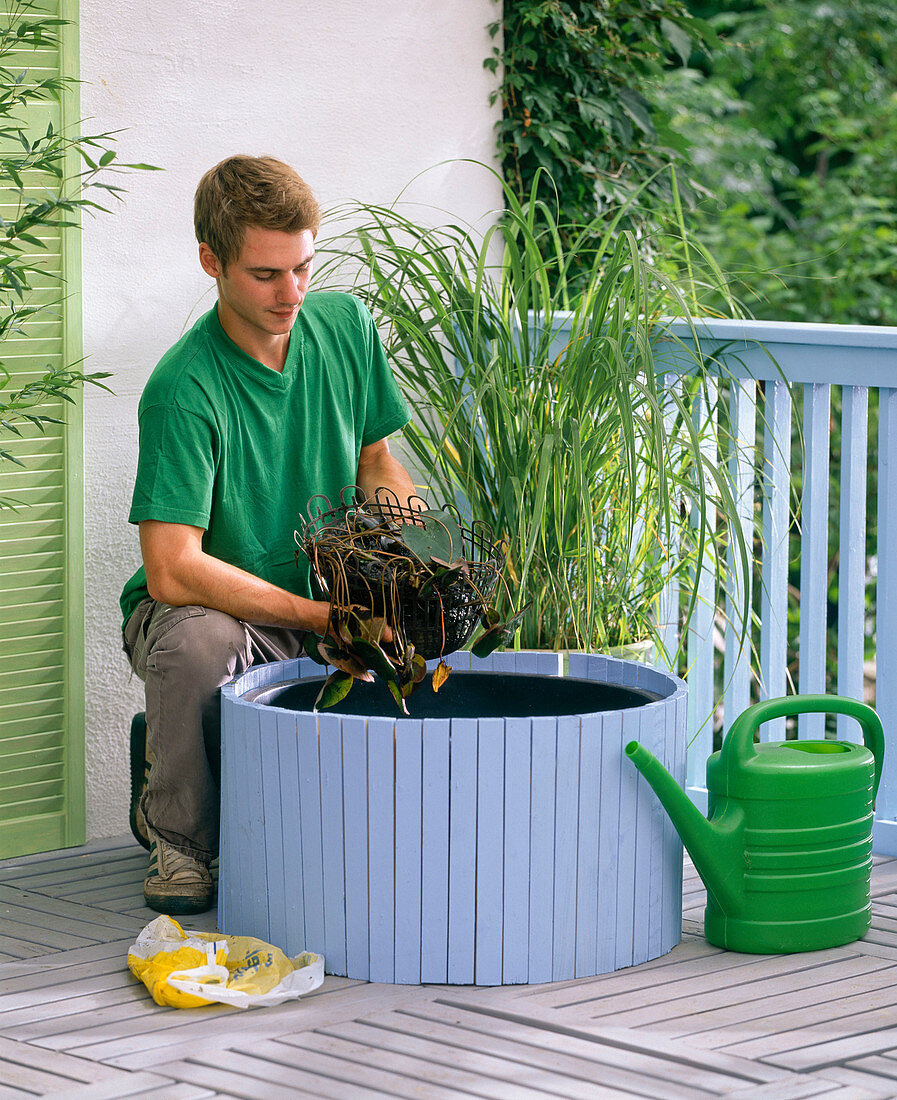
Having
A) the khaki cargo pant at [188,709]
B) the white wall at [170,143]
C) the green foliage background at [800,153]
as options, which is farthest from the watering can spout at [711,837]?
the green foliage background at [800,153]

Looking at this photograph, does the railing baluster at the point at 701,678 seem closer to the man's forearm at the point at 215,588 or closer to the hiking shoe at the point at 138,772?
the man's forearm at the point at 215,588

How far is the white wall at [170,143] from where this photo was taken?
299 cm

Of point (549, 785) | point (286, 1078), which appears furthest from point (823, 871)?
point (286, 1078)

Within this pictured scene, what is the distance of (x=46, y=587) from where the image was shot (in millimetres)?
2975

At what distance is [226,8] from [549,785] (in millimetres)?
1820

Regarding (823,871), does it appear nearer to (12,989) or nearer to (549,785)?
(549,785)

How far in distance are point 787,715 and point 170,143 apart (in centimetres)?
166

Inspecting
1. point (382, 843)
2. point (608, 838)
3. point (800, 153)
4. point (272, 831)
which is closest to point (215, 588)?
point (272, 831)

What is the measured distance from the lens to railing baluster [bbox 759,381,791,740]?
2994 millimetres

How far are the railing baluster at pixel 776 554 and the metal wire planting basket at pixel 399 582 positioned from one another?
777 millimetres

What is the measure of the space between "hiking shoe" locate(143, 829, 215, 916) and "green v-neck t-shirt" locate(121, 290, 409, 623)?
453mm

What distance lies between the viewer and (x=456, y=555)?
2.41 meters

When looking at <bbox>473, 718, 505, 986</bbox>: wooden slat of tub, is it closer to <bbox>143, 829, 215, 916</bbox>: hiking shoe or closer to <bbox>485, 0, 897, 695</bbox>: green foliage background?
<bbox>143, 829, 215, 916</bbox>: hiking shoe

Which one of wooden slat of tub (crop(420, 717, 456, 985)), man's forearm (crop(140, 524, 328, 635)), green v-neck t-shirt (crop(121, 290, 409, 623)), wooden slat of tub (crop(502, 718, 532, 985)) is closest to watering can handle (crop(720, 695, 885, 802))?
wooden slat of tub (crop(502, 718, 532, 985))
